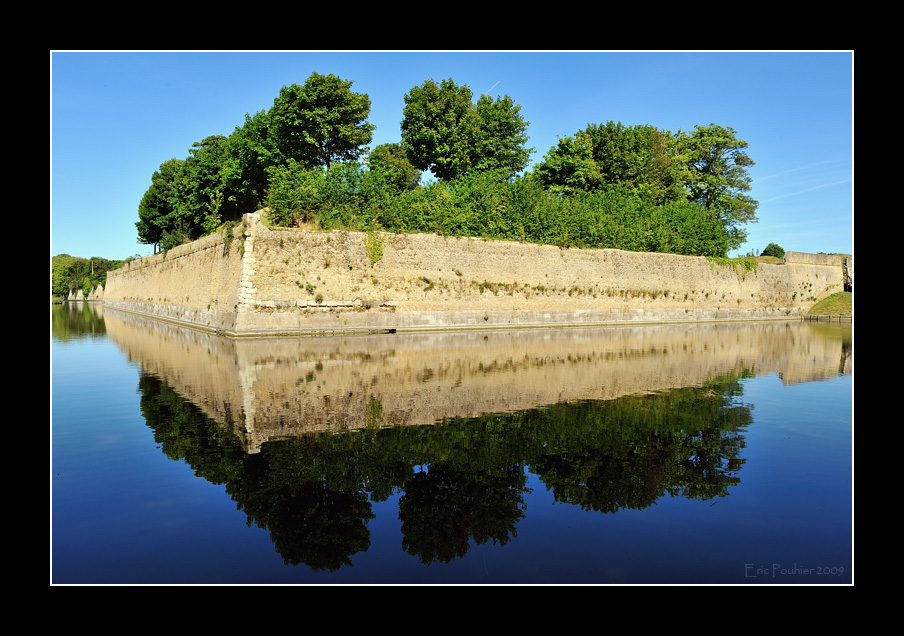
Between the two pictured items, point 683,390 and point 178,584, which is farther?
point 683,390

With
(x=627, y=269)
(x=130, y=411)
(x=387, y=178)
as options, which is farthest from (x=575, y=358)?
(x=627, y=269)

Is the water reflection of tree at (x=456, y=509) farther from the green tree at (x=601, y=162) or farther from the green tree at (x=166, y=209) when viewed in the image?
the green tree at (x=166, y=209)

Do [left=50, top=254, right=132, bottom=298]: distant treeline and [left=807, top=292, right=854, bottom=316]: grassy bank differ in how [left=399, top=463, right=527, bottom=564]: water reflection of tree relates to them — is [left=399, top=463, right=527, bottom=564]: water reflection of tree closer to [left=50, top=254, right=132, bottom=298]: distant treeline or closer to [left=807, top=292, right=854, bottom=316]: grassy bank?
[left=807, top=292, right=854, bottom=316]: grassy bank

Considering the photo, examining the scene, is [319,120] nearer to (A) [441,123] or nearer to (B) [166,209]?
(A) [441,123]

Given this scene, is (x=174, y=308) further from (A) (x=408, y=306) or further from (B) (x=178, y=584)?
(B) (x=178, y=584)

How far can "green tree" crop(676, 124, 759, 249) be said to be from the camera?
46094 millimetres

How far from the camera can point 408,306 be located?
76.2ft

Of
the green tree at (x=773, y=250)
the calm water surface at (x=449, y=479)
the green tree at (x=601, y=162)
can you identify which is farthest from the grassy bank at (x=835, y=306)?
the calm water surface at (x=449, y=479)

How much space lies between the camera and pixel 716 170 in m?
47.0

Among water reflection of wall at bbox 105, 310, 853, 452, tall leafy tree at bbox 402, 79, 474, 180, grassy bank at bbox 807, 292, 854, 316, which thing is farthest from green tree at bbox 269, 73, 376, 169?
grassy bank at bbox 807, 292, 854, 316

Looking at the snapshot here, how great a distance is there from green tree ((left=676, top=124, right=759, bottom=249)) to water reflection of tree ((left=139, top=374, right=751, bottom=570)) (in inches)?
1711

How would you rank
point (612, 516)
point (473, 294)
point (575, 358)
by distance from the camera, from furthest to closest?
point (473, 294) → point (575, 358) → point (612, 516)

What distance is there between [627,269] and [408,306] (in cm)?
1360
